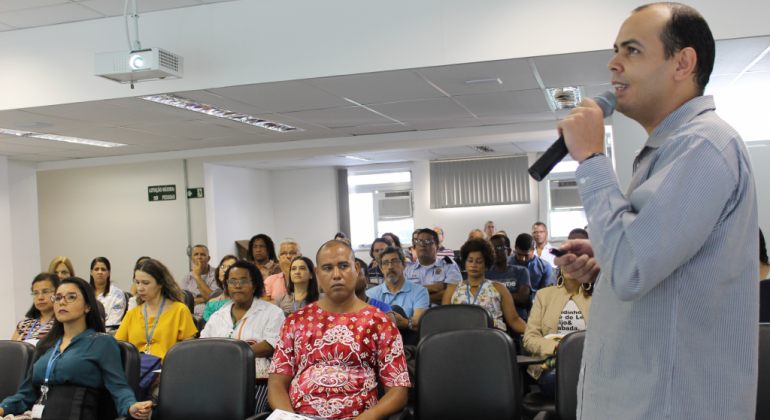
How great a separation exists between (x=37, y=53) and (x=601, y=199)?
5.68 meters

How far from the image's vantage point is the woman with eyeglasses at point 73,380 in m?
2.72

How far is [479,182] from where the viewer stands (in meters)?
11.1

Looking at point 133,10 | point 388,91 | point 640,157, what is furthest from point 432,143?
point 640,157

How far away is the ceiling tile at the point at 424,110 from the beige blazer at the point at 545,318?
2695 mm

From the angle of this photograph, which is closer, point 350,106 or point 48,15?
point 48,15

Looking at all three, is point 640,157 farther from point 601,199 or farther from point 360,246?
point 360,246

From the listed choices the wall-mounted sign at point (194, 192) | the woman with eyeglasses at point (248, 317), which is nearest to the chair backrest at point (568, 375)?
the woman with eyeglasses at point (248, 317)

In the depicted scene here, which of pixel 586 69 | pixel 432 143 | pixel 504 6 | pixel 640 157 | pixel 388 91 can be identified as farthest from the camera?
pixel 432 143

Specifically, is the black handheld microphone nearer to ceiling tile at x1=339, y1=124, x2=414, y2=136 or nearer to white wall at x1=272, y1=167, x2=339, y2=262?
ceiling tile at x1=339, y1=124, x2=414, y2=136

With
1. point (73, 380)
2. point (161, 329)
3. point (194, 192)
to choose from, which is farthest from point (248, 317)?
point (194, 192)

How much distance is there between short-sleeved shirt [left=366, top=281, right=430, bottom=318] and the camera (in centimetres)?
455

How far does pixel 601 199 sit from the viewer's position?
0.89 meters

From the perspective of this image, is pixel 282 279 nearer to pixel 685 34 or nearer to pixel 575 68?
pixel 575 68

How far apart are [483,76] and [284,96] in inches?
71.1
